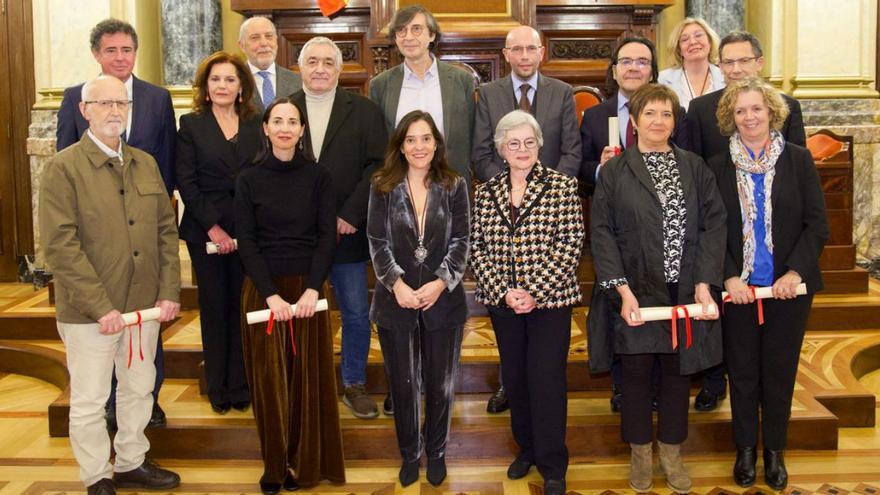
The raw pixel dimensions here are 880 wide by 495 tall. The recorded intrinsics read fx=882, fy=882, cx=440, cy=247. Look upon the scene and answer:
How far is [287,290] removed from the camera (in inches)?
131

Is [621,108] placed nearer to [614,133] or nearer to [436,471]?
[614,133]

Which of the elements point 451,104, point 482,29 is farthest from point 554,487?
point 482,29

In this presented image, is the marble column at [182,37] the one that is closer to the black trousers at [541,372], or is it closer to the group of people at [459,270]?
the group of people at [459,270]

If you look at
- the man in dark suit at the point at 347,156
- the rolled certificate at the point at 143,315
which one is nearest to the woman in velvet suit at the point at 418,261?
the man in dark suit at the point at 347,156

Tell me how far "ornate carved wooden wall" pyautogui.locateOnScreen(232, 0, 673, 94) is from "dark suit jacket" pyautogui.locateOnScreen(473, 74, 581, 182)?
2.71 m

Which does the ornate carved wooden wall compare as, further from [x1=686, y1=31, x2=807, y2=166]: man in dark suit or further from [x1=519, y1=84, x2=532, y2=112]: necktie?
[x1=686, y1=31, x2=807, y2=166]: man in dark suit

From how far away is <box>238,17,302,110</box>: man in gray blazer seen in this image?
407 centimetres

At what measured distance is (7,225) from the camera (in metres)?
7.14

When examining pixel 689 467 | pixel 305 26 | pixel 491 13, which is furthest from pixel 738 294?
pixel 305 26

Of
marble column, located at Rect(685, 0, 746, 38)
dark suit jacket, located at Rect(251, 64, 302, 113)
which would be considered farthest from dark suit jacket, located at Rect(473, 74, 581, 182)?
marble column, located at Rect(685, 0, 746, 38)

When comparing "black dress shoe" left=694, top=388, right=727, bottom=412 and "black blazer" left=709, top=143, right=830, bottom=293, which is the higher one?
"black blazer" left=709, top=143, right=830, bottom=293

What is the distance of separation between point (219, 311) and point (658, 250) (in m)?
1.84

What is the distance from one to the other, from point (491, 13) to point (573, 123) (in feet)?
9.70

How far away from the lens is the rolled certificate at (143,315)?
314cm
